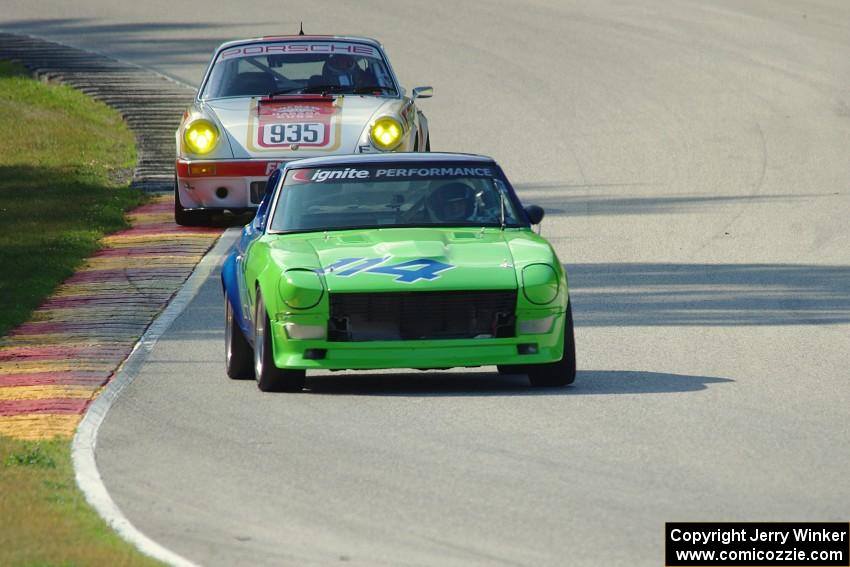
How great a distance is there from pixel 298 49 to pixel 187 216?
72.6 inches

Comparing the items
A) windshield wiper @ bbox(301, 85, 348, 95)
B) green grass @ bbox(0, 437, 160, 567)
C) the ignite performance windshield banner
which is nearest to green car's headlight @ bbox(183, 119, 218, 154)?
windshield wiper @ bbox(301, 85, 348, 95)

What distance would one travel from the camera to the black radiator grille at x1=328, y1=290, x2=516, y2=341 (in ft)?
30.7

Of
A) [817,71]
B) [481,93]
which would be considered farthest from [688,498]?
[817,71]

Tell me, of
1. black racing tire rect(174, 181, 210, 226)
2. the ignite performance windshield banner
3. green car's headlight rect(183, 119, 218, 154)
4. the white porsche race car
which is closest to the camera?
the ignite performance windshield banner

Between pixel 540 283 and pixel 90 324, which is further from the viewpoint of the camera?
pixel 90 324

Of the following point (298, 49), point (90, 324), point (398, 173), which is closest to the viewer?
point (398, 173)

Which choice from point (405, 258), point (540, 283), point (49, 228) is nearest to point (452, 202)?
point (405, 258)

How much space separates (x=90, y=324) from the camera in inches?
474

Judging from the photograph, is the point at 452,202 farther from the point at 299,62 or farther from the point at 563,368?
the point at 299,62

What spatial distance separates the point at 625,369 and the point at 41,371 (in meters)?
3.26

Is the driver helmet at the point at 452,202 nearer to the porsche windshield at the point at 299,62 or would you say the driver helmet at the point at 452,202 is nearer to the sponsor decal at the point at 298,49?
the porsche windshield at the point at 299,62

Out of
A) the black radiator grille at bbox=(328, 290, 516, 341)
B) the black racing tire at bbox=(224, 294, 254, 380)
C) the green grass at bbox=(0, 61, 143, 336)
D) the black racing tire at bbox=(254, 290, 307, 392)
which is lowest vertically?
the green grass at bbox=(0, 61, 143, 336)

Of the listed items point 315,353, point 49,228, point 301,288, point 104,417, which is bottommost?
point 49,228

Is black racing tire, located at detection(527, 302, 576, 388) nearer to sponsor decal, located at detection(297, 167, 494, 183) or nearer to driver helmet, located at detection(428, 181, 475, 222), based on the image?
driver helmet, located at detection(428, 181, 475, 222)
